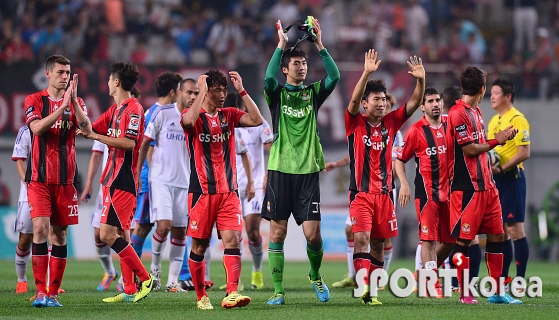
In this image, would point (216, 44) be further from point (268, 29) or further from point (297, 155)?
point (297, 155)

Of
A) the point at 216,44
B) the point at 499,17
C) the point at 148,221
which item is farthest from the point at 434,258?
the point at 499,17

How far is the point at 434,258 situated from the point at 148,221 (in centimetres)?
376

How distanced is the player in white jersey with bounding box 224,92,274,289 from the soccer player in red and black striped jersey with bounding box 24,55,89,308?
2972 mm

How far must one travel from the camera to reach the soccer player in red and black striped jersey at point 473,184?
8.76 meters

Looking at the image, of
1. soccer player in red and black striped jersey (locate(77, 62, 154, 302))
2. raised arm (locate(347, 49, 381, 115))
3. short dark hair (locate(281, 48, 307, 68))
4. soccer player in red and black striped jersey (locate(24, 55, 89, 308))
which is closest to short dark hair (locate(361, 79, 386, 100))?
raised arm (locate(347, 49, 381, 115))

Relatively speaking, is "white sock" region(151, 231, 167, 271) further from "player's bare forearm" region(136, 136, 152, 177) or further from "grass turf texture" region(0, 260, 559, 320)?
"player's bare forearm" region(136, 136, 152, 177)

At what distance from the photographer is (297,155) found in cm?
870

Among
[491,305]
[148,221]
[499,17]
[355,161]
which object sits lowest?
[491,305]

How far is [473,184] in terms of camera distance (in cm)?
881

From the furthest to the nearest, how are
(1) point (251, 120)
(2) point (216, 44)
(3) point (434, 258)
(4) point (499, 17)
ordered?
(4) point (499, 17) → (2) point (216, 44) → (3) point (434, 258) → (1) point (251, 120)

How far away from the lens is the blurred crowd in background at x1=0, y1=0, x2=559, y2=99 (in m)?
20.2

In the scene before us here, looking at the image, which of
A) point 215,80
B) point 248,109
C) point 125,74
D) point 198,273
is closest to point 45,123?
point 125,74

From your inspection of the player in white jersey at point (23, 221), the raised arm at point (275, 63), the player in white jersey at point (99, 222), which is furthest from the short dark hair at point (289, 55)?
the player in white jersey at point (23, 221)

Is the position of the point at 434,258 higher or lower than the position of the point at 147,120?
lower
